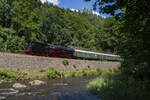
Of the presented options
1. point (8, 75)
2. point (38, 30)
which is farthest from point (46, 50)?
point (38, 30)

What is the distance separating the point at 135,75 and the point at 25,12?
97.0 feet

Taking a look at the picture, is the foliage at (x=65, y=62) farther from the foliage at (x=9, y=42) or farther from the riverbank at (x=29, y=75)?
the foliage at (x=9, y=42)

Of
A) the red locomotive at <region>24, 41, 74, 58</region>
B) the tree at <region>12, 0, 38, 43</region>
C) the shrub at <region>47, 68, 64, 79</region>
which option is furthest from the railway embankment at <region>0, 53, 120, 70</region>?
the tree at <region>12, 0, 38, 43</region>

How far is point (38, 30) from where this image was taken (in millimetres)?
38219

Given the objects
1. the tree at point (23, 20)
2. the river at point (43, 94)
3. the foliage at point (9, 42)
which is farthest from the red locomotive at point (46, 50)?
the tree at point (23, 20)

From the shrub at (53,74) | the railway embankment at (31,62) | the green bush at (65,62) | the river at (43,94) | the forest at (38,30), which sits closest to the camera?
the river at (43,94)

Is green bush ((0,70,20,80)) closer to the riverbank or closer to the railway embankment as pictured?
the riverbank

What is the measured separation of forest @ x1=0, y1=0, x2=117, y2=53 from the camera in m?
28.6

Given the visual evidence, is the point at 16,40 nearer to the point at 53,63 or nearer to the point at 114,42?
the point at 53,63

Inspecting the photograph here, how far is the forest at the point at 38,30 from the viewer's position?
2858 centimetres

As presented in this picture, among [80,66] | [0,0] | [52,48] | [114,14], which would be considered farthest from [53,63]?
[0,0]

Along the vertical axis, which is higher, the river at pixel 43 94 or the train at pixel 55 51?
the train at pixel 55 51

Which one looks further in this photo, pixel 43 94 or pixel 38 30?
pixel 38 30

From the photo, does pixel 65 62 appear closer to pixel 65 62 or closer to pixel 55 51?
pixel 65 62
